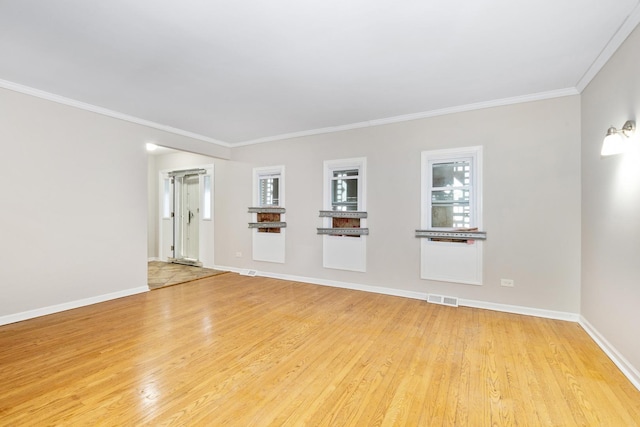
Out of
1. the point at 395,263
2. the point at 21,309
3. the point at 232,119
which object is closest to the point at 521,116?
the point at 395,263

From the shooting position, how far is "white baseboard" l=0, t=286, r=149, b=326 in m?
3.25

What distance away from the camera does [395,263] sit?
438 centimetres

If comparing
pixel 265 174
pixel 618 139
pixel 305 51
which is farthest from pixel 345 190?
pixel 618 139

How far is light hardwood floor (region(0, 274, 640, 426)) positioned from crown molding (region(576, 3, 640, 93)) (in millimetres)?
2691

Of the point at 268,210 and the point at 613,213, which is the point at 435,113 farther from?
the point at 268,210

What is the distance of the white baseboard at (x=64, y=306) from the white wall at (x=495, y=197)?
275cm

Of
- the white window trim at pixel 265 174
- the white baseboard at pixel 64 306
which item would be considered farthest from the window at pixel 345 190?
the white baseboard at pixel 64 306

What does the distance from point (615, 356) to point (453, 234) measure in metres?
1.87

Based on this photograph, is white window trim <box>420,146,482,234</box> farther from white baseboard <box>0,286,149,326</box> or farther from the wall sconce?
white baseboard <box>0,286,149,326</box>

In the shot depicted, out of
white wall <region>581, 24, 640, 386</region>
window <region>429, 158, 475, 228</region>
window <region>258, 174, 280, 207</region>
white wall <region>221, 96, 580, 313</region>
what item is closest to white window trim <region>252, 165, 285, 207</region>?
window <region>258, 174, 280, 207</region>

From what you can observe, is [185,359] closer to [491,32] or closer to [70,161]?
[70,161]

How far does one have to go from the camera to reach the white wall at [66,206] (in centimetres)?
328

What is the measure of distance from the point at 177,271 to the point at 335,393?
5130 millimetres

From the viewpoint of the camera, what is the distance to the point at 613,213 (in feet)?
8.37
